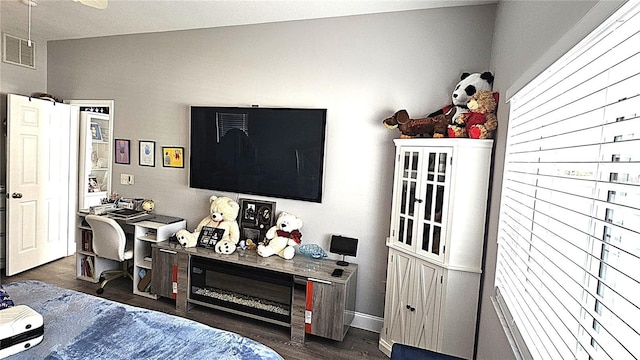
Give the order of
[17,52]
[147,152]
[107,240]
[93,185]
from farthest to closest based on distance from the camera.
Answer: [93,185] → [17,52] → [147,152] → [107,240]

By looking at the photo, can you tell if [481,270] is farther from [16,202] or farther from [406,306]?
[16,202]

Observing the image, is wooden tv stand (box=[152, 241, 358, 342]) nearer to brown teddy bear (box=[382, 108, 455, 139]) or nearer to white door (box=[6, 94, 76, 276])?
brown teddy bear (box=[382, 108, 455, 139])

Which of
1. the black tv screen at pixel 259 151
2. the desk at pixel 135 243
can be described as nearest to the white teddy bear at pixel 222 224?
the black tv screen at pixel 259 151

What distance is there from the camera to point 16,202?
12.2 feet

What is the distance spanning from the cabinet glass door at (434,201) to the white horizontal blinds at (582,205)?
59 centimetres

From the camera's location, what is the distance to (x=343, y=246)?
10.00 ft

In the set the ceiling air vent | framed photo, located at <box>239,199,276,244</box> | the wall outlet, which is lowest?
framed photo, located at <box>239,199,276,244</box>

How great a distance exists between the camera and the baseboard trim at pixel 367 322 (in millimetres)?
3068

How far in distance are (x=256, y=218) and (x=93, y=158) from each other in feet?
9.72

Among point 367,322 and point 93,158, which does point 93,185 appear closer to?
point 93,158

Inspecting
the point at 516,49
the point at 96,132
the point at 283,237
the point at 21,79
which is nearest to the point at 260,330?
the point at 283,237

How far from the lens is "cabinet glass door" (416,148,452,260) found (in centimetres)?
239

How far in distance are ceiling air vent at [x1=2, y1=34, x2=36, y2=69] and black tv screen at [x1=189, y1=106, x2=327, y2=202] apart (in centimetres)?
226

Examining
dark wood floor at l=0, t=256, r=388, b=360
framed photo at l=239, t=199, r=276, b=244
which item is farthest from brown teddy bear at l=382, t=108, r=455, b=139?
dark wood floor at l=0, t=256, r=388, b=360
